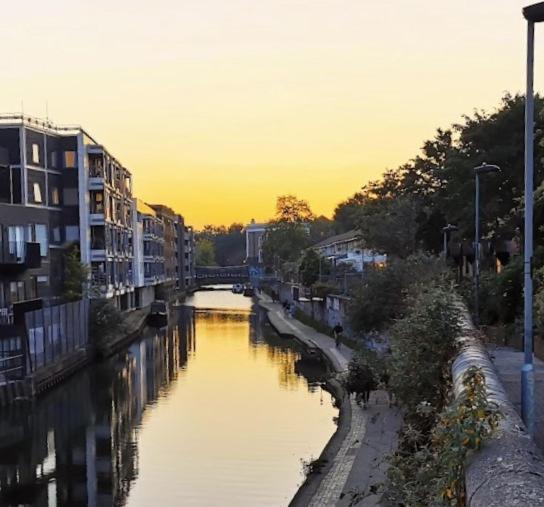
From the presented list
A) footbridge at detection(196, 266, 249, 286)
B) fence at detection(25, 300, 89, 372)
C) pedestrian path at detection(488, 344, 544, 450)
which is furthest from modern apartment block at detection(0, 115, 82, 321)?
footbridge at detection(196, 266, 249, 286)

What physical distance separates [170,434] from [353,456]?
876cm

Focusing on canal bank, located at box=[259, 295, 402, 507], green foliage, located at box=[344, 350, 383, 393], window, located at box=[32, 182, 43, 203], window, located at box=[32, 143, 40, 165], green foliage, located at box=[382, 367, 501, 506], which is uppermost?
window, located at box=[32, 143, 40, 165]

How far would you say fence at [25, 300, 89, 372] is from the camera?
3159 cm

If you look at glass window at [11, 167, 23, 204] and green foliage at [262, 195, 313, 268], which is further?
green foliage at [262, 195, 313, 268]

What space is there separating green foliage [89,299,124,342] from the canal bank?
701 inches

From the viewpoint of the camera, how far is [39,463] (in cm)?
2166

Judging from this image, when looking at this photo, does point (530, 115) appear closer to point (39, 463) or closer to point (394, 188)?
point (39, 463)

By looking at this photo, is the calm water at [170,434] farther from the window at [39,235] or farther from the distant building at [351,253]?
the distant building at [351,253]

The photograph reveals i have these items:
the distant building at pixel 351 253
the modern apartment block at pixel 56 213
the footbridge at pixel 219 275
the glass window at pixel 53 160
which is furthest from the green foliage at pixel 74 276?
the footbridge at pixel 219 275

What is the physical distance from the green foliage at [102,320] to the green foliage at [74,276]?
3.32 meters

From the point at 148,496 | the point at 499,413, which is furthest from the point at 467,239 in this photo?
the point at 499,413

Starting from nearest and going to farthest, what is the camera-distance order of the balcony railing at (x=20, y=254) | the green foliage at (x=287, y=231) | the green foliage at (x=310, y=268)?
the balcony railing at (x=20, y=254) < the green foliage at (x=310, y=268) < the green foliage at (x=287, y=231)

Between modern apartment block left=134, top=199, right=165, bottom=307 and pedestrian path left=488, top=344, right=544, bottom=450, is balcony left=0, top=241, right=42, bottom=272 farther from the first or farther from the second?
modern apartment block left=134, top=199, right=165, bottom=307

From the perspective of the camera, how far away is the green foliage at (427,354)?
32.0ft
